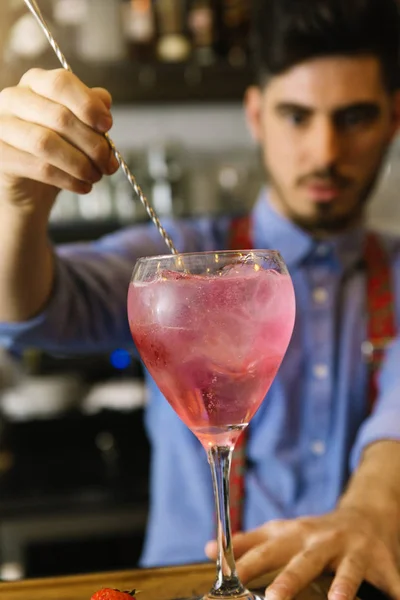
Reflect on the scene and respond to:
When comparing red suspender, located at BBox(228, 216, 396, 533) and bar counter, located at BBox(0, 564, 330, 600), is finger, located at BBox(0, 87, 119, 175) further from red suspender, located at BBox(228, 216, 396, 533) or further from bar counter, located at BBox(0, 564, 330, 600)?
red suspender, located at BBox(228, 216, 396, 533)

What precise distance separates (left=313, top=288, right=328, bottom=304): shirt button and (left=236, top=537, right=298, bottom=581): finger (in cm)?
89

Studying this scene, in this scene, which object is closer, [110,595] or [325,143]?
[110,595]

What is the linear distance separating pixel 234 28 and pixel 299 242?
1070mm

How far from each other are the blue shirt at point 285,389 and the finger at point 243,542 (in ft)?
2.24

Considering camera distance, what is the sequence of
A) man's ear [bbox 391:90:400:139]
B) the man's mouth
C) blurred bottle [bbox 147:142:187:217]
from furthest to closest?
blurred bottle [bbox 147:142:187:217]
man's ear [bbox 391:90:400:139]
the man's mouth

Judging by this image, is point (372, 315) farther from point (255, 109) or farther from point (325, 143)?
point (255, 109)

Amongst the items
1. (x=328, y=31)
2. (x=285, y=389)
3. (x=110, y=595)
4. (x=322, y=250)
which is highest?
(x=328, y=31)

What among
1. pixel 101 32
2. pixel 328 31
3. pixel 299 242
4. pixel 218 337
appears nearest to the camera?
pixel 218 337

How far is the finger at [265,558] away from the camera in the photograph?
74cm

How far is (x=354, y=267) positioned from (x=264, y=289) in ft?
3.48

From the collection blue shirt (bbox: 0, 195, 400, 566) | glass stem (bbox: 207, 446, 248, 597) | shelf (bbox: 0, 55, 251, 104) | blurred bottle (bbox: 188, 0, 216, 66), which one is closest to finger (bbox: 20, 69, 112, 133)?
glass stem (bbox: 207, 446, 248, 597)

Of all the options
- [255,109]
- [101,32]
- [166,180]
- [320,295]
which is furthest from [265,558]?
[101,32]

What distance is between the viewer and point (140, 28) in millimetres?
2391

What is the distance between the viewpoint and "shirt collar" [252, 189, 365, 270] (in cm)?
167
